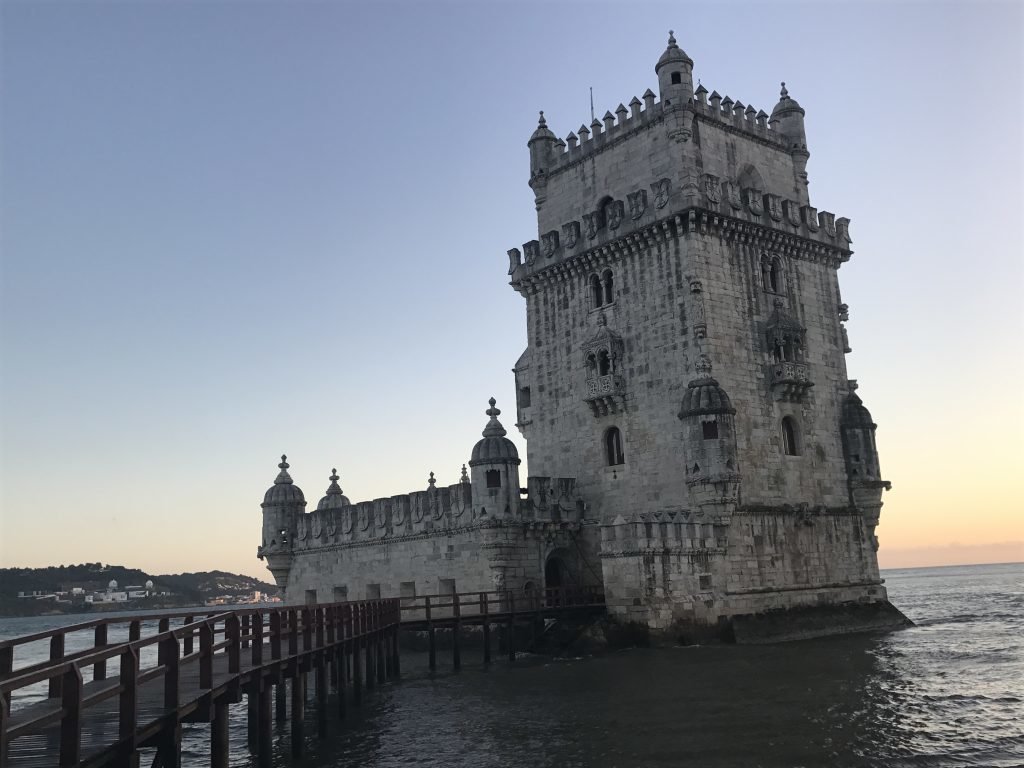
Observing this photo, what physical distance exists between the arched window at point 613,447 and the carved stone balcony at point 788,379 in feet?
21.3

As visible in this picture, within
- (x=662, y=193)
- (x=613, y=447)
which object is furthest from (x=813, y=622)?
(x=662, y=193)

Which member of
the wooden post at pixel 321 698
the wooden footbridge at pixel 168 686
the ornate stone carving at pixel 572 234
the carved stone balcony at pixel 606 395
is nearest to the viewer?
the wooden footbridge at pixel 168 686

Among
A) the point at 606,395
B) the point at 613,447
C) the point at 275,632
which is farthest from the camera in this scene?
the point at 613,447

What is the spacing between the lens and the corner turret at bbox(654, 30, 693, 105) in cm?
3856

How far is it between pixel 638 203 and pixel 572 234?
3.85 meters

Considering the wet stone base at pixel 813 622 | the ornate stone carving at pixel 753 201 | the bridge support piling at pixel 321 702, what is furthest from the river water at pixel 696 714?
the ornate stone carving at pixel 753 201

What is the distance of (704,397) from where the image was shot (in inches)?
1371

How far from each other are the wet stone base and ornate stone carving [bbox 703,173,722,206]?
1589 cm

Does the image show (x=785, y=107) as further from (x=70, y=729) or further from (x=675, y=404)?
(x=70, y=729)

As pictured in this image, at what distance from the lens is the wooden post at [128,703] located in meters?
11.5

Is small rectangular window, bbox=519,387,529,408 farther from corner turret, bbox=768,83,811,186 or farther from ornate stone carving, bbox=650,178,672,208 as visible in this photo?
corner turret, bbox=768,83,811,186

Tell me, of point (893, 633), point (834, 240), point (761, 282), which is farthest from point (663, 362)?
point (893, 633)

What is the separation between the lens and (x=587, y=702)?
24172 mm

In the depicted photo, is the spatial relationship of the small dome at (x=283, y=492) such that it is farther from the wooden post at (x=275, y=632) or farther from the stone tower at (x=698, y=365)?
the wooden post at (x=275, y=632)
